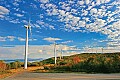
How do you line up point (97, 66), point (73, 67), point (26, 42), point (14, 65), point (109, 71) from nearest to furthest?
point (109, 71) → point (97, 66) → point (73, 67) → point (26, 42) → point (14, 65)

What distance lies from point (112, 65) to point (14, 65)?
81.4 feet

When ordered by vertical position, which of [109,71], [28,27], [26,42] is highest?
[28,27]

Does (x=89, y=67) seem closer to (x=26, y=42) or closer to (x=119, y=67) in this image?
(x=119, y=67)

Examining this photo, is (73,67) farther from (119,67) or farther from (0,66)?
(0,66)

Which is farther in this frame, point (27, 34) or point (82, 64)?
point (27, 34)

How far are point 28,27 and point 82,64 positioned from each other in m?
13.4

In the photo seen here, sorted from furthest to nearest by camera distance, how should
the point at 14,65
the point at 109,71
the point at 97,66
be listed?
the point at 14,65, the point at 97,66, the point at 109,71

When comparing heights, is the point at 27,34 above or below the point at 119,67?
above

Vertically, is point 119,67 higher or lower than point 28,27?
lower

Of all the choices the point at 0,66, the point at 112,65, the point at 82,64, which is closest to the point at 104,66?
the point at 112,65

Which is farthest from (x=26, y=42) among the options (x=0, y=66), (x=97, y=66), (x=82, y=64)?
(x=97, y=66)

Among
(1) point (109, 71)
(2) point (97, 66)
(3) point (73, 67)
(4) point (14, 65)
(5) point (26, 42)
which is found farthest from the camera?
(4) point (14, 65)

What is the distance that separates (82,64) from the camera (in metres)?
37.1

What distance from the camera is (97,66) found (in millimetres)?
33688
